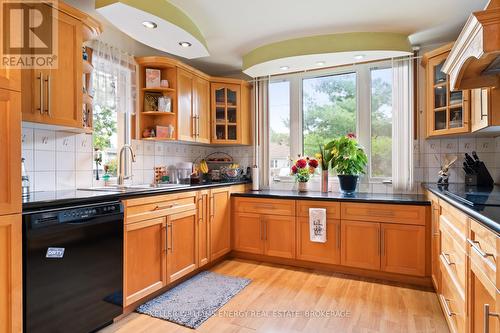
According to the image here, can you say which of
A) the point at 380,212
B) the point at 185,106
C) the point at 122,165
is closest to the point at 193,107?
the point at 185,106

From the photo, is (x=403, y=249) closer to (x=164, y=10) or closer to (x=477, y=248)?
(x=477, y=248)

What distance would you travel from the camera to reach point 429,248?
8.36 ft

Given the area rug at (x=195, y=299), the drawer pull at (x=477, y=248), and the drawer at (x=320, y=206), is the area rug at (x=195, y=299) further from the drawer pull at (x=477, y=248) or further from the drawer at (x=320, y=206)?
the drawer pull at (x=477, y=248)

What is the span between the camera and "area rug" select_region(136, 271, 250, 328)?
2.09 metres

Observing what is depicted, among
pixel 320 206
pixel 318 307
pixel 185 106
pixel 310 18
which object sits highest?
pixel 310 18

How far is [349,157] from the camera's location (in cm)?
312

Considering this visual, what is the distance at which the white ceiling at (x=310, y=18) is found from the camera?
7.61ft

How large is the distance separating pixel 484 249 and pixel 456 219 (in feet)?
1.65

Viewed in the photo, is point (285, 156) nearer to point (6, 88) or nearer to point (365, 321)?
point (365, 321)

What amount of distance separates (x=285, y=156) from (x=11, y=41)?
289 cm

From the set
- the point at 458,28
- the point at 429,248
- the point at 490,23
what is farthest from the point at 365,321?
the point at 458,28

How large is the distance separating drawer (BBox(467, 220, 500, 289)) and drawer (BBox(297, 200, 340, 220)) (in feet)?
4.94

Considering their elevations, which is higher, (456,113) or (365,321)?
(456,113)

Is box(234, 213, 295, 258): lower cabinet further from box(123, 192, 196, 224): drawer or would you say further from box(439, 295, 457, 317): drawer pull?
box(439, 295, 457, 317): drawer pull
